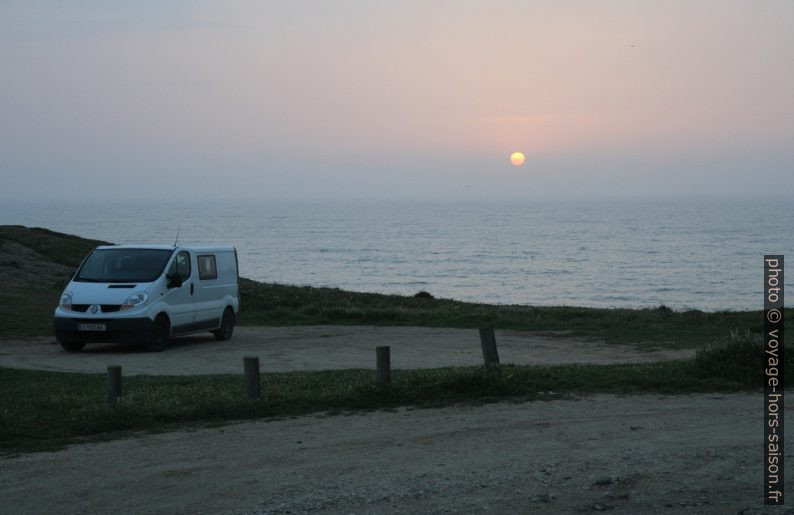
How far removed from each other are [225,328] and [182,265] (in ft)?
7.47

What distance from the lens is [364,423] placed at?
34.7 ft

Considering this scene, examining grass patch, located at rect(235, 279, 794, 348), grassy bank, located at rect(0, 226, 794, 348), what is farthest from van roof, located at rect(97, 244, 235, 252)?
grass patch, located at rect(235, 279, 794, 348)

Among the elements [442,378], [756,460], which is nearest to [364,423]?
[442,378]

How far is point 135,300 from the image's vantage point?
62.2ft

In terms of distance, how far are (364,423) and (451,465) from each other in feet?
7.14

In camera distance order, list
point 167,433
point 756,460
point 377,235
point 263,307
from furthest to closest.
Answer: point 377,235 → point 263,307 → point 167,433 → point 756,460

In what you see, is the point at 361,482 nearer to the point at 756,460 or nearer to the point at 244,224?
the point at 756,460

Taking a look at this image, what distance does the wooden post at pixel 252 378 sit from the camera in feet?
37.8

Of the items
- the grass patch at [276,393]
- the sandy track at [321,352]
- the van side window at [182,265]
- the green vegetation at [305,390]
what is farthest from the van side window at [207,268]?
the grass patch at [276,393]

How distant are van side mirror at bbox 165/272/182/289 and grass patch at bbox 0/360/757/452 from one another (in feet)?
18.1

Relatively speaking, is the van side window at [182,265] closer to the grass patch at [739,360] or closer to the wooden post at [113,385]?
the wooden post at [113,385]

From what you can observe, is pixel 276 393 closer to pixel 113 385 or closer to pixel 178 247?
pixel 113 385

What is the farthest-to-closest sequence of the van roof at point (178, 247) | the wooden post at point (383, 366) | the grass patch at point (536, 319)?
the grass patch at point (536, 319) < the van roof at point (178, 247) < the wooden post at point (383, 366)

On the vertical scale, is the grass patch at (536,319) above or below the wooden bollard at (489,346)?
below
